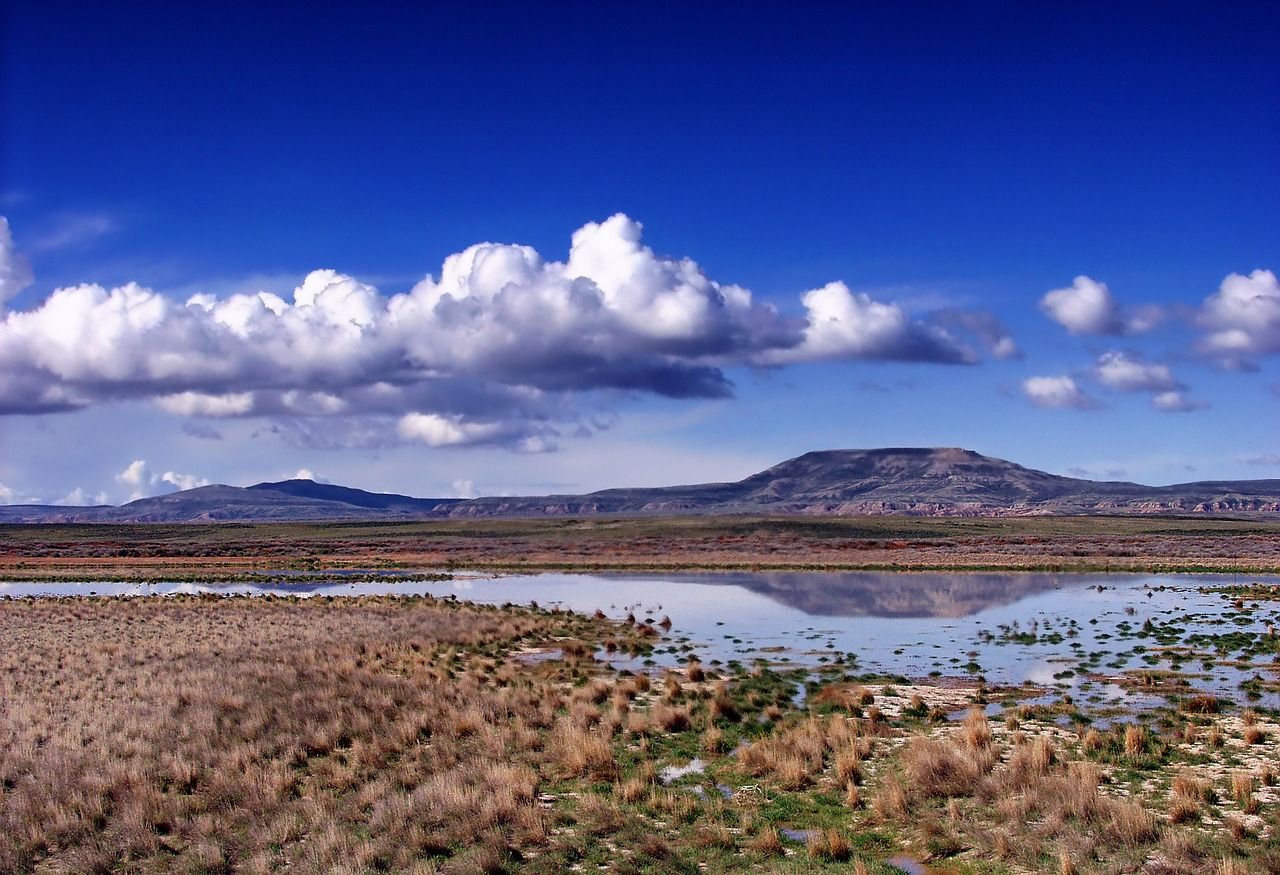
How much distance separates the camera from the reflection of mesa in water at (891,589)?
42.4 meters

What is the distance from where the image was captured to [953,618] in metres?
38.2

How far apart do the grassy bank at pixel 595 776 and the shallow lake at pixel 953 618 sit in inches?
151

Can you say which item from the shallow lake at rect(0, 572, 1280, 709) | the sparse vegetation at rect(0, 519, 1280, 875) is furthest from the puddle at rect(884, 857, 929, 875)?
the shallow lake at rect(0, 572, 1280, 709)

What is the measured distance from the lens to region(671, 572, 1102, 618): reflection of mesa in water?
42.4 metres

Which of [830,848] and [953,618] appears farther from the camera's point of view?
[953,618]

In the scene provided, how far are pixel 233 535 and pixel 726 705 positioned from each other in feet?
502

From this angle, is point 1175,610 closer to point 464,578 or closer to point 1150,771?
point 1150,771

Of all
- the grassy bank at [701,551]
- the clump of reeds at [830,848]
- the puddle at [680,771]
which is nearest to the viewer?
the clump of reeds at [830,848]

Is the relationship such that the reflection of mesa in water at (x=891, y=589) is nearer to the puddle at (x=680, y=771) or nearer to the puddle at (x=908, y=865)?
the puddle at (x=680, y=771)

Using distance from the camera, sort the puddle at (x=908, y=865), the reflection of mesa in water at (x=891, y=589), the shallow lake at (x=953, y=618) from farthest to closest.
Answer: the reflection of mesa in water at (x=891, y=589), the shallow lake at (x=953, y=618), the puddle at (x=908, y=865)

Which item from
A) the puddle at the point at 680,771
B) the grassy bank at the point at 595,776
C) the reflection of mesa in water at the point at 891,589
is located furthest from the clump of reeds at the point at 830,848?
the reflection of mesa in water at the point at 891,589

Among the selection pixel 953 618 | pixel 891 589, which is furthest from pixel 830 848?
pixel 891 589

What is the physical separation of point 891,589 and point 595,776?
Answer: 40.4 meters

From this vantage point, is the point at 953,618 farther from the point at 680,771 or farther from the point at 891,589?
the point at 680,771
